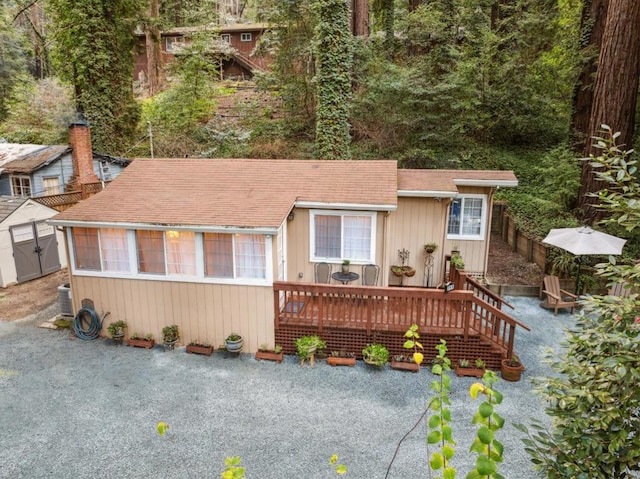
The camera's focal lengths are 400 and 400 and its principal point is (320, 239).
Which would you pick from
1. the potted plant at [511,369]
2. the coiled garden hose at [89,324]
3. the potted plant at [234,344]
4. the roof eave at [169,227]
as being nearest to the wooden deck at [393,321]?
the potted plant at [511,369]

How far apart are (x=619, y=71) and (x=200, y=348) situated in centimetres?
1287

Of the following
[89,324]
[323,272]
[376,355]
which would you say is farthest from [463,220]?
[89,324]

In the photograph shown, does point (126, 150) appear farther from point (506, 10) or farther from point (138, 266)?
point (506, 10)

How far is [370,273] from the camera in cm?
902

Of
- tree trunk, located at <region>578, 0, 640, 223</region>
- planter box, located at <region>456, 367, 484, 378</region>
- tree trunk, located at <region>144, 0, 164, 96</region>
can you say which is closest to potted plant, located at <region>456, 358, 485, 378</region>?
planter box, located at <region>456, 367, 484, 378</region>

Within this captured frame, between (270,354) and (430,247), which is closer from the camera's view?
(270,354)

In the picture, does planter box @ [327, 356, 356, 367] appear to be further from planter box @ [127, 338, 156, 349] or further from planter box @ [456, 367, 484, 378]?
planter box @ [127, 338, 156, 349]

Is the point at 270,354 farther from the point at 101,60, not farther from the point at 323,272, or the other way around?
the point at 101,60

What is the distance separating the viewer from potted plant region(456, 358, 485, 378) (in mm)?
7250

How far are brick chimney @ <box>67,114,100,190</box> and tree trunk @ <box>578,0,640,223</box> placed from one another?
16.3m

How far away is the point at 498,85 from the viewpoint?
1728 centimetres

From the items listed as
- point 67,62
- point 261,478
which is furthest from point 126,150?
point 261,478

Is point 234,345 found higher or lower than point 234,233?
lower

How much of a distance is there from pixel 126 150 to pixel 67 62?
461 cm
